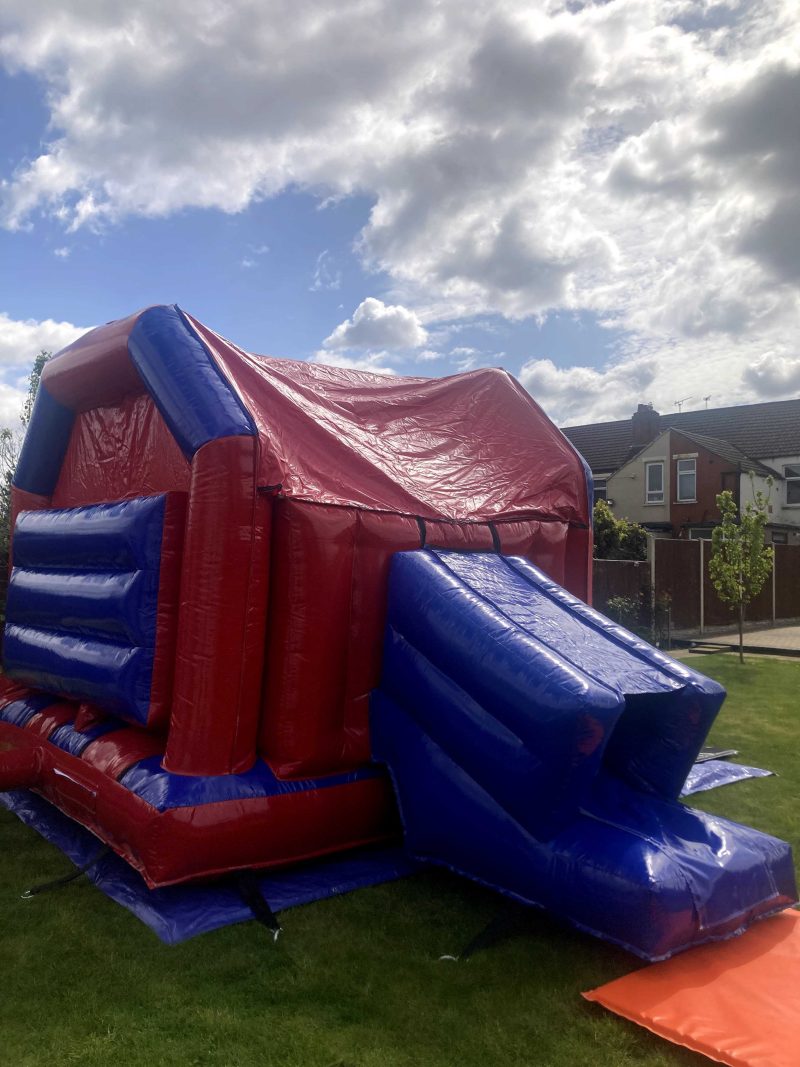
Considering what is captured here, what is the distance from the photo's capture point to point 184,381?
4148mm

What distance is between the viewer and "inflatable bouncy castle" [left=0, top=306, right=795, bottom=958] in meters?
3.38

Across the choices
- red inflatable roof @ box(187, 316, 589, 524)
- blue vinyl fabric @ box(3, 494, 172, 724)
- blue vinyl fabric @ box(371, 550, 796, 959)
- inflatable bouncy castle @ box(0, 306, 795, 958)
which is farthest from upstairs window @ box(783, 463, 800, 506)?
blue vinyl fabric @ box(3, 494, 172, 724)

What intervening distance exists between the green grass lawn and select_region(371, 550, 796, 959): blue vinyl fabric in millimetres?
263

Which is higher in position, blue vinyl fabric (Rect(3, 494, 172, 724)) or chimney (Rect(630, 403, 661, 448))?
chimney (Rect(630, 403, 661, 448))

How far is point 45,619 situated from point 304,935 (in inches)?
107

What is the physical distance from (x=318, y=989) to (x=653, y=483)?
1060 inches

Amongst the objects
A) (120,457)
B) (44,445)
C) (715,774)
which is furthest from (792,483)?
(120,457)

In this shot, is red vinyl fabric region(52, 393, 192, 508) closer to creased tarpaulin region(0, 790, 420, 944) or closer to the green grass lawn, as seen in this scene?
creased tarpaulin region(0, 790, 420, 944)

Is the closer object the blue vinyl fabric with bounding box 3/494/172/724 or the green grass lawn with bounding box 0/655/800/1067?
the green grass lawn with bounding box 0/655/800/1067

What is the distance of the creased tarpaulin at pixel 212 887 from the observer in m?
3.59

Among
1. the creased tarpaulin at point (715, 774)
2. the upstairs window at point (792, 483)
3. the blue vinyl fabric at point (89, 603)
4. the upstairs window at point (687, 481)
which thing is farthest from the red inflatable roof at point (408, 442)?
the upstairs window at point (792, 483)

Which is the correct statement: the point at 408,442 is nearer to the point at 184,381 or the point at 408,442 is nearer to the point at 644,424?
the point at 184,381

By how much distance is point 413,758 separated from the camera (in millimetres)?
4039

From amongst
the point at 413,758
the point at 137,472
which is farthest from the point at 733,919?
the point at 137,472
